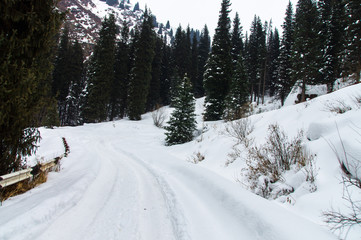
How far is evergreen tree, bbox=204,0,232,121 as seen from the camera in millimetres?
20852

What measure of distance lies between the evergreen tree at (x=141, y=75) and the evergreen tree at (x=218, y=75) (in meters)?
12.6

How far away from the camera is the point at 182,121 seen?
1589 cm

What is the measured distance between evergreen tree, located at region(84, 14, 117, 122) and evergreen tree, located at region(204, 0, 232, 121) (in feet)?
60.2

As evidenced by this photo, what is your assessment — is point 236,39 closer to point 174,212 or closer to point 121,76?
point 121,76

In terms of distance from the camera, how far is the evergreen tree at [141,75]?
29797mm

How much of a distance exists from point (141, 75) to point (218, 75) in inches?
569

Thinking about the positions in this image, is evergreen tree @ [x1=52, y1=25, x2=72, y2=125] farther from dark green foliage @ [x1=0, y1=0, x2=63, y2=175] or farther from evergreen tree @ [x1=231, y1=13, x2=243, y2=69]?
dark green foliage @ [x1=0, y1=0, x2=63, y2=175]

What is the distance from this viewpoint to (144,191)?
4559mm

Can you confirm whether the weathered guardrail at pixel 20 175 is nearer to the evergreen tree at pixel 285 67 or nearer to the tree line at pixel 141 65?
the tree line at pixel 141 65

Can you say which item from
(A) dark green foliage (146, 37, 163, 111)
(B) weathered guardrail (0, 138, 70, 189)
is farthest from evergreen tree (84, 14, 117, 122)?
(B) weathered guardrail (0, 138, 70, 189)

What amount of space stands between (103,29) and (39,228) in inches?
1418

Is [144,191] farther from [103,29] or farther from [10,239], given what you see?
[103,29]

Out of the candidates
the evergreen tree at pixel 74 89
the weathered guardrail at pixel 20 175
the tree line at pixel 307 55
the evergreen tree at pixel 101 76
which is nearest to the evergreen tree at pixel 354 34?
the tree line at pixel 307 55

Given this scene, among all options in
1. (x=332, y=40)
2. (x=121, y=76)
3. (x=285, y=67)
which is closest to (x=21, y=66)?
(x=332, y=40)
